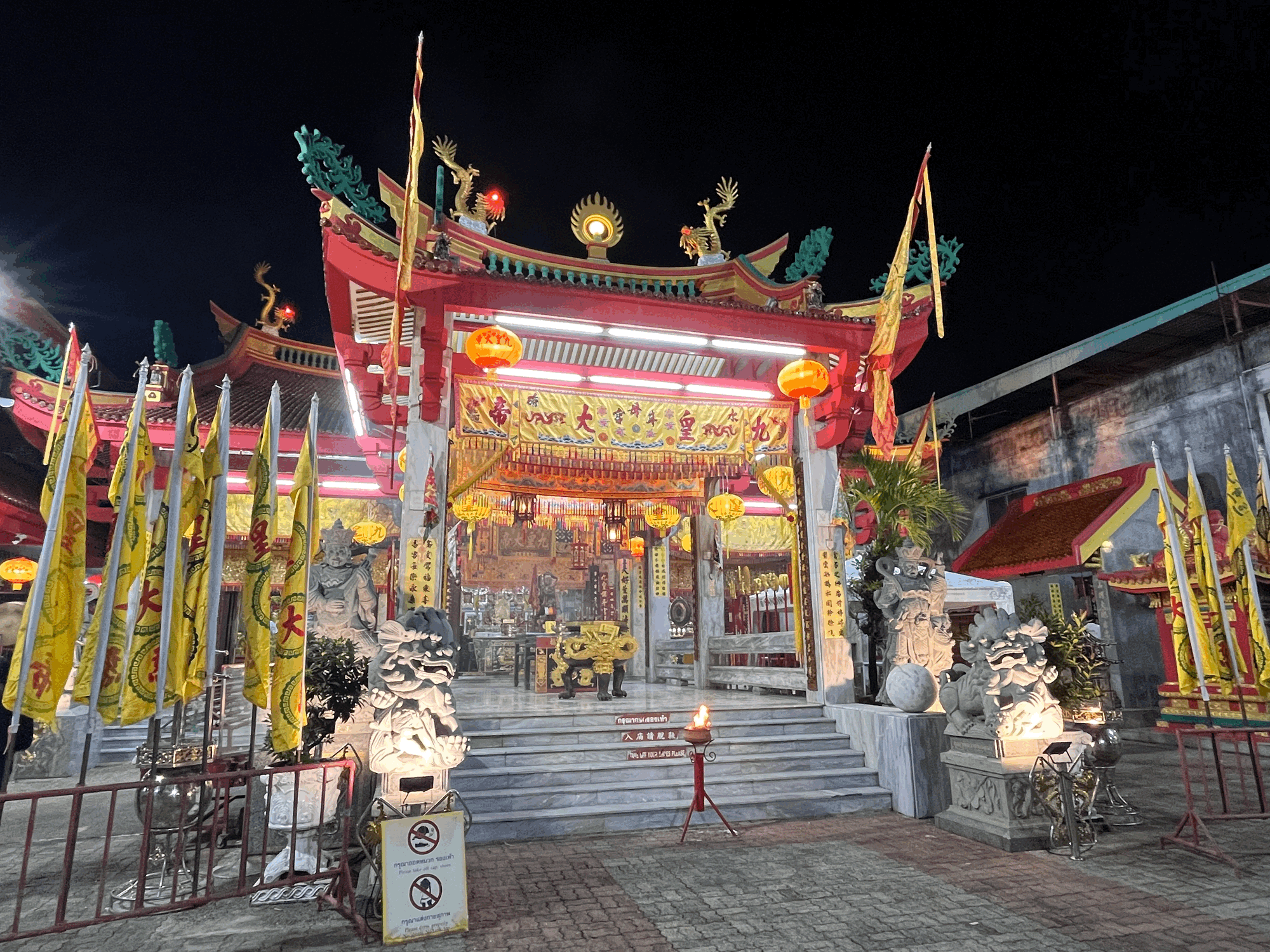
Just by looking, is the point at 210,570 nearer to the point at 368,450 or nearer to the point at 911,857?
the point at 911,857

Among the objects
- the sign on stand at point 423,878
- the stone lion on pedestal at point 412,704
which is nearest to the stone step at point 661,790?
the stone lion on pedestal at point 412,704

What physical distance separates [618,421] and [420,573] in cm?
389

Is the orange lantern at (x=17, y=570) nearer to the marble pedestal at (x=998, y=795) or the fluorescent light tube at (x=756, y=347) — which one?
the fluorescent light tube at (x=756, y=347)

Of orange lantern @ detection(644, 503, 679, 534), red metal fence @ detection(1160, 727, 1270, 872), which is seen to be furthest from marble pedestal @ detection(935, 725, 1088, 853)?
orange lantern @ detection(644, 503, 679, 534)

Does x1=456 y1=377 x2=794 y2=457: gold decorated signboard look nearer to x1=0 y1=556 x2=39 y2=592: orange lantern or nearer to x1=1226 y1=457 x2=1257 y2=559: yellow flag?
x1=1226 y1=457 x2=1257 y2=559: yellow flag

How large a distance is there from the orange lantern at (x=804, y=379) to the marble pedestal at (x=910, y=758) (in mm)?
4052

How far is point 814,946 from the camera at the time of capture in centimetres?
389

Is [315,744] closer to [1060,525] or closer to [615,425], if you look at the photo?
[615,425]

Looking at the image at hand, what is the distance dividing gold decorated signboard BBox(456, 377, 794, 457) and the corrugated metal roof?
0.67 metres

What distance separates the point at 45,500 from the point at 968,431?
80.0ft

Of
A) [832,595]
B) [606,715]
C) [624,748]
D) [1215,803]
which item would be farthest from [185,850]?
[1215,803]

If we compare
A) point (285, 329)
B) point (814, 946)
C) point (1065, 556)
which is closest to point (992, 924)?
point (814, 946)

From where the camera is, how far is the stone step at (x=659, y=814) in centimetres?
625

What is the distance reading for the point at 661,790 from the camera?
22.8 ft
